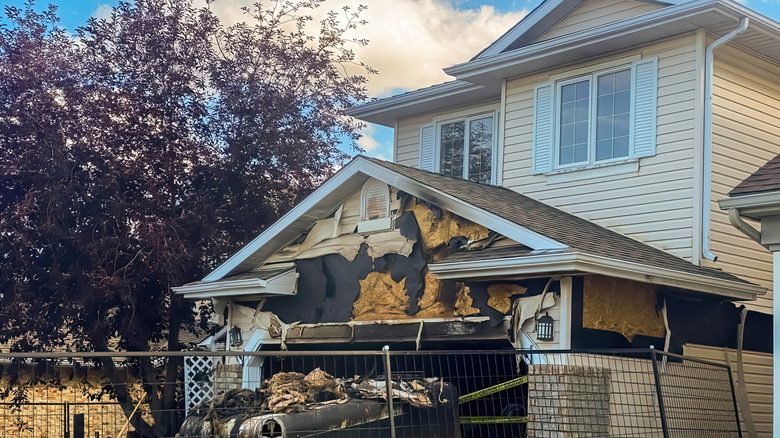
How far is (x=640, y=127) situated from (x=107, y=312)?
471 inches

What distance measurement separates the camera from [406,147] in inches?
726

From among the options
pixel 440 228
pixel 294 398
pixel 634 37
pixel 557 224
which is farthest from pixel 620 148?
pixel 294 398

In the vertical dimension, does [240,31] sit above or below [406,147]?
above

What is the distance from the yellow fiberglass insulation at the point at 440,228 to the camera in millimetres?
12419

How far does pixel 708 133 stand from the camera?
42.6ft

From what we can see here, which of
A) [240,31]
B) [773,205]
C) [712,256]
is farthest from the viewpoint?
[240,31]

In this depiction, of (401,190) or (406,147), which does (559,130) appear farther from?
(406,147)

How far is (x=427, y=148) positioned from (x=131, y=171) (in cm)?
628

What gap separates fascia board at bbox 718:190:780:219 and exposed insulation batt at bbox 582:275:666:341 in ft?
6.40

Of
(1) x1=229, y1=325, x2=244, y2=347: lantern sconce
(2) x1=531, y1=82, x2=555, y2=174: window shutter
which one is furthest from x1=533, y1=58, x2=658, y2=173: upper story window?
(1) x1=229, y1=325, x2=244, y2=347: lantern sconce

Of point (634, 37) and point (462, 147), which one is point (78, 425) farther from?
point (462, 147)

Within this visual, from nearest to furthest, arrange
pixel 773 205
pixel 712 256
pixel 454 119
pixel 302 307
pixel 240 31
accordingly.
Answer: pixel 773 205 < pixel 712 256 < pixel 302 307 < pixel 454 119 < pixel 240 31

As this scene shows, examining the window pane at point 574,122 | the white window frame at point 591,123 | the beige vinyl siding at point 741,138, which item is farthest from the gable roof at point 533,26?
the beige vinyl siding at point 741,138

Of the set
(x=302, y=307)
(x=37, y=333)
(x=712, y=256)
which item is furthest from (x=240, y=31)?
(x=712, y=256)
